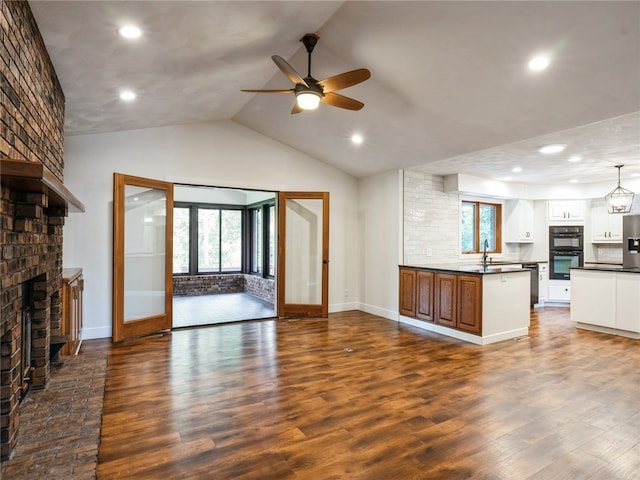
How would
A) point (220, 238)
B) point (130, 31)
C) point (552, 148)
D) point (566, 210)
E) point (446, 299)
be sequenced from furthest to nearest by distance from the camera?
point (220, 238) → point (566, 210) → point (446, 299) → point (552, 148) → point (130, 31)

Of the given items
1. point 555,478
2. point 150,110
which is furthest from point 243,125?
point 555,478

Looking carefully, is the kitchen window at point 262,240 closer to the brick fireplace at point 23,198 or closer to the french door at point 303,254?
the french door at point 303,254

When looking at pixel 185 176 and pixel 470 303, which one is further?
pixel 185 176

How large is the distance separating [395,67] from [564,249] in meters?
6.00

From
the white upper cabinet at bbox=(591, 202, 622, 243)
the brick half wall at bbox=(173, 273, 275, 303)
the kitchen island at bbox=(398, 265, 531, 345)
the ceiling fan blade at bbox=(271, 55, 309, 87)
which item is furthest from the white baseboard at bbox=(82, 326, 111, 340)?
the white upper cabinet at bbox=(591, 202, 622, 243)

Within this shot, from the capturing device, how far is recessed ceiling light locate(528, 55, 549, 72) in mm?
2842

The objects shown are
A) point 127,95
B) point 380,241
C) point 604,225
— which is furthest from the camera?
point 604,225

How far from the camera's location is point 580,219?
7.21 meters

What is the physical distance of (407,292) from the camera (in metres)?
5.81

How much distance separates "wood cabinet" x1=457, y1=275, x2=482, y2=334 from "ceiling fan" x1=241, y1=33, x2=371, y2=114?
2.77 meters

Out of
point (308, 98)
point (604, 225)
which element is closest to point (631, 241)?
point (604, 225)

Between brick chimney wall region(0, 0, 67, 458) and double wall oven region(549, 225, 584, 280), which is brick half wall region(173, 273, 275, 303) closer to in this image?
brick chimney wall region(0, 0, 67, 458)

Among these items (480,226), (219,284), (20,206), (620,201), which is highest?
(620,201)

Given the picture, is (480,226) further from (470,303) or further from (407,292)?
(470,303)
